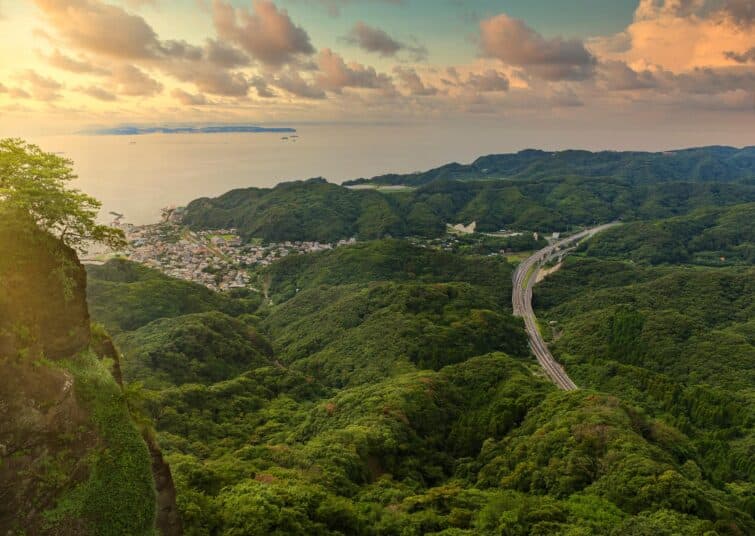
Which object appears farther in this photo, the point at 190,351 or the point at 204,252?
the point at 204,252

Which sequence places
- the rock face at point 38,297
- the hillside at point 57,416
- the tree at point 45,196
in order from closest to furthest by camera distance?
the hillside at point 57,416, the rock face at point 38,297, the tree at point 45,196

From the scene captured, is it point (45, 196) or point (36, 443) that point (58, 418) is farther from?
point (45, 196)

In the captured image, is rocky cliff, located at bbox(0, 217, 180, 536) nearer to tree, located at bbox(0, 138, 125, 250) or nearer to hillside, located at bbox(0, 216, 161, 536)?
hillside, located at bbox(0, 216, 161, 536)

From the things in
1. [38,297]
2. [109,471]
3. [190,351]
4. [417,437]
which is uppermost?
[38,297]

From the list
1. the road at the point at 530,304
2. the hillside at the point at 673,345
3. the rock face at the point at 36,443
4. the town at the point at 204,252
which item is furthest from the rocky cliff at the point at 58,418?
the town at the point at 204,252

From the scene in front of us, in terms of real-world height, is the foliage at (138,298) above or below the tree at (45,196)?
below

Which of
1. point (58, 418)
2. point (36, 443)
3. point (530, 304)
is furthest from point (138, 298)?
point (530, 304)

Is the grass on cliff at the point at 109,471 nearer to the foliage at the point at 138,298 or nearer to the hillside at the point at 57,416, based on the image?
the hillside at the point at 57,416
